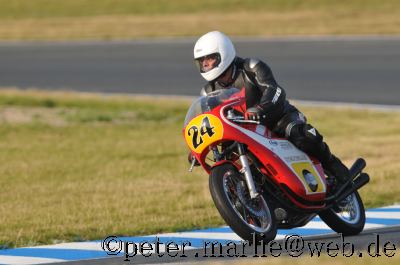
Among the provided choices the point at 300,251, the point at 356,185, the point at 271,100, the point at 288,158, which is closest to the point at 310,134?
the point at 288,158

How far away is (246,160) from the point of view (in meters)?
8.23

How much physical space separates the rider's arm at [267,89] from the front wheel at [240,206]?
2.11 ft

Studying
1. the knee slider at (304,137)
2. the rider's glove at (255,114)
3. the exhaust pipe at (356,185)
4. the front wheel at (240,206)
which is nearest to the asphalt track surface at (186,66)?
the exhaust pipe at (356,185)

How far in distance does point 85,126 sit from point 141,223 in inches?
356

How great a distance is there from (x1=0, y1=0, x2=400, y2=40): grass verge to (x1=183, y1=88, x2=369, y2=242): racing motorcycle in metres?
22.7

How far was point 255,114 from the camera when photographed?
27.4 ft

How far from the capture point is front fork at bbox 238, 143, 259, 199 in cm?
811

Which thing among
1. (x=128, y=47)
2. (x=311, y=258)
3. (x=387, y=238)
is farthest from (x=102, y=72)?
(x=311, y=258)

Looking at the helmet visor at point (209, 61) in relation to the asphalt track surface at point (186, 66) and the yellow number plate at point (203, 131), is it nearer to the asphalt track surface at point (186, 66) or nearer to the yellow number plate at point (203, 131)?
the yellow number plate at point (203, 131)

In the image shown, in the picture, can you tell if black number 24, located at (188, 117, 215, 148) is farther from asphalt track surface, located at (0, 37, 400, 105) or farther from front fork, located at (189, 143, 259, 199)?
asphalt track surface, located at (0, 37, 400, 105)

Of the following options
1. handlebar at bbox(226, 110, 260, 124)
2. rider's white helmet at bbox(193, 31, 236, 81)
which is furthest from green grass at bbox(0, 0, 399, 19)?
handlebar at bbox(226, 110, 260, 124)

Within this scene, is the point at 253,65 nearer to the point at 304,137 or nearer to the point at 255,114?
the point at 255,114

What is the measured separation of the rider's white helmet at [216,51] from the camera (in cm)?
864

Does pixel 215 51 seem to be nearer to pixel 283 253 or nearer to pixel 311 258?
pixel 283 253
